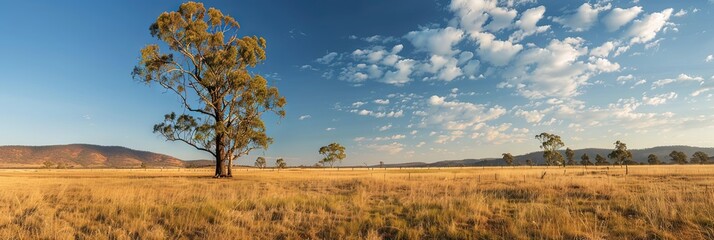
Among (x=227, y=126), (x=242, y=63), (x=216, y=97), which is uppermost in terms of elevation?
(x=242, y=63)

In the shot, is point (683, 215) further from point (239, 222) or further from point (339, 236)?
point (239, 222)

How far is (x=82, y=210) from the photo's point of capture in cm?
1078

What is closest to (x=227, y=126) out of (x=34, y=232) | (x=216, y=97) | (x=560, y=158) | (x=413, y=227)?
(x=216, y=97)

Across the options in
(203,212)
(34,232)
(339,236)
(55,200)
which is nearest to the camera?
(339,236)

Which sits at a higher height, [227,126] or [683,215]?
[227,126]

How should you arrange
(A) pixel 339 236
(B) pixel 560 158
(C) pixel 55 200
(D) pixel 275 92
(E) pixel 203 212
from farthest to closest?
(B) pixel 560 158 < (D) pixel 275 92 < (C) pixel 55 200 < (E) pixel 203 212 < (A) pixel 339 236

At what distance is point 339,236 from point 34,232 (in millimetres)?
6858

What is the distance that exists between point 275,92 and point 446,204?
33029 millimetres

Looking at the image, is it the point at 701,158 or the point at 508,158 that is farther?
the point at 508,158

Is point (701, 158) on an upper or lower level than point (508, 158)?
lower

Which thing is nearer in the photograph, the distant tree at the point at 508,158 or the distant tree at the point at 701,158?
the distant tree at the point at 701,158

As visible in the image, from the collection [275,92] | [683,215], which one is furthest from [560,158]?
[683,215]

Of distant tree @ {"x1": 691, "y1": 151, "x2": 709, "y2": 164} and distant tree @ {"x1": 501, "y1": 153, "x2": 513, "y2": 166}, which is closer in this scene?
distant tree @ {"x1": 691, "y1": 151, "x2": 709, "y2": 164}

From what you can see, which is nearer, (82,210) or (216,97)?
(82,210)
